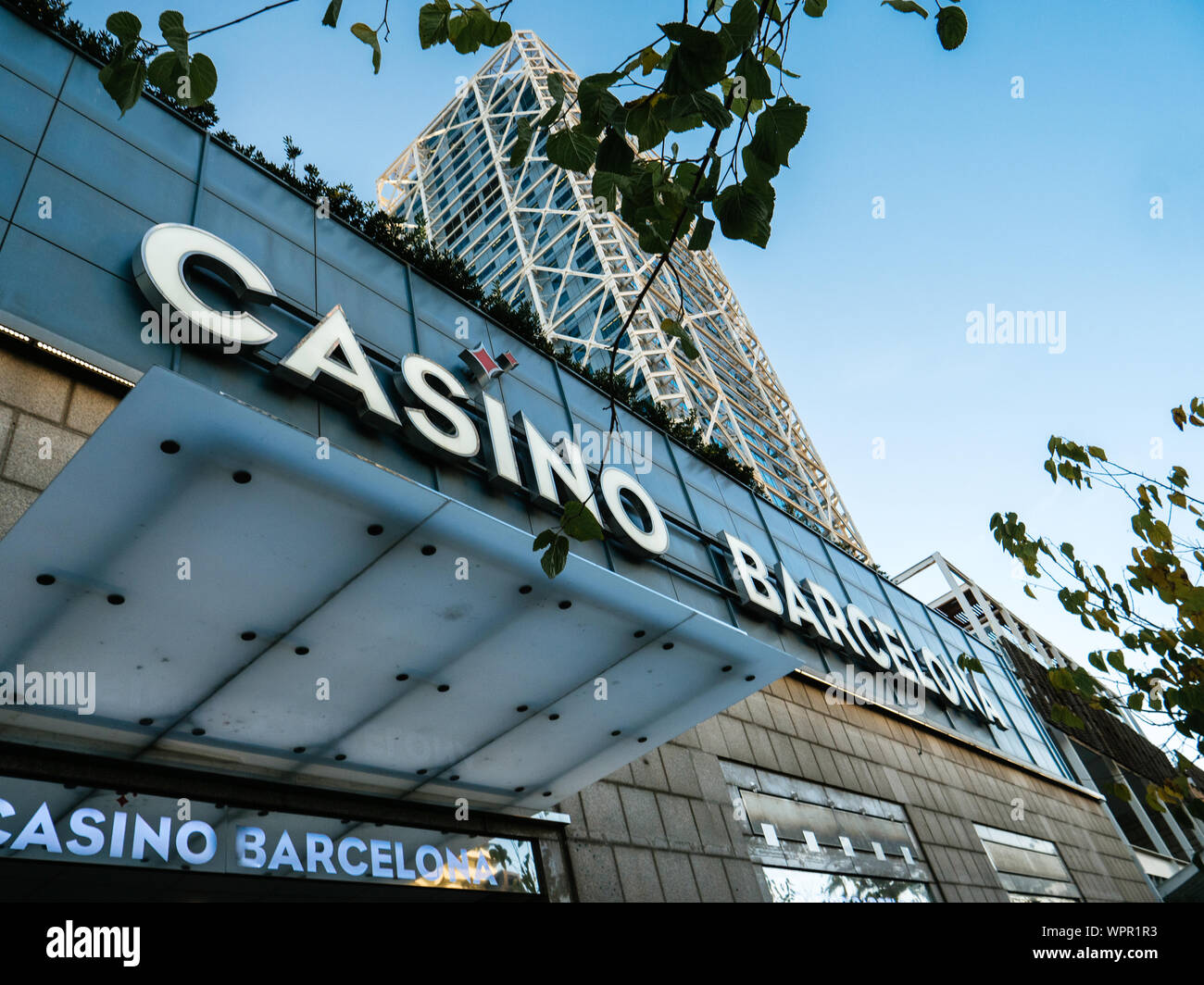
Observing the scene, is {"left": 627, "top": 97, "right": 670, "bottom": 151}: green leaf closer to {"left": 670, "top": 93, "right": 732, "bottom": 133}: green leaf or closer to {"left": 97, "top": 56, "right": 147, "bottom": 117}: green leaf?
{"left": 670, "top": 93, "right": 732, "bottom": 133}: green leaf

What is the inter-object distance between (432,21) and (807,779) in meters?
10.7

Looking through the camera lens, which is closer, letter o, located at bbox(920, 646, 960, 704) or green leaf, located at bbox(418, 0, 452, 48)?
green leaf, located at bbox(418, 0, 452, 48)

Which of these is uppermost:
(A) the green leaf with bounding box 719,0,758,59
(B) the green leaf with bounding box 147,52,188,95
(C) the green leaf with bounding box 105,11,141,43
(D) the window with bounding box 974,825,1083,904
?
(C) the green leaf with bounding box 105,11,141,43

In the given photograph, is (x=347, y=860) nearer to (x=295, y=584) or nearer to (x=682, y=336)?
(x=295, y=584)

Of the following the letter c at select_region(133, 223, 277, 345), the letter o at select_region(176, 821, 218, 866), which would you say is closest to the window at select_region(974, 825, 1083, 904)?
the letter o at select_region(176, 821, 218, 866)

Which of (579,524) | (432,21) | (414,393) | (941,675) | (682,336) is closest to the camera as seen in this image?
(432,21)

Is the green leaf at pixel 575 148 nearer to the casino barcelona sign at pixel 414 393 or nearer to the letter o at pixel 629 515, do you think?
the casino barcelona sign at pixel 414 393

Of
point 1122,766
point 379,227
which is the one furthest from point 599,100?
point 1122,766

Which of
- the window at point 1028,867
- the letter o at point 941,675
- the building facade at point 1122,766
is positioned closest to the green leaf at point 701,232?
the letter o at point 941,675

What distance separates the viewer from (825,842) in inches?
432

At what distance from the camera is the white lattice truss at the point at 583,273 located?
6131cm

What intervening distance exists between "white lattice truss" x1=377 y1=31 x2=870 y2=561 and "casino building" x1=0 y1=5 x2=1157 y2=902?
4667cm

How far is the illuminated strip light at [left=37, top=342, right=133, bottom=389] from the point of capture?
5586 millimetres
